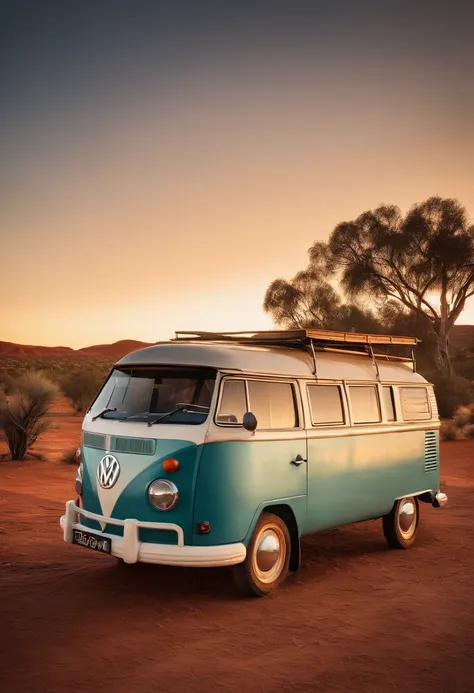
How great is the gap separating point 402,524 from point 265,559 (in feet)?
10.4

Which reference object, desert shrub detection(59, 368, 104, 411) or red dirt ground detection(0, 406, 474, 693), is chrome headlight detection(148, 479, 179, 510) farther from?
desert shrub detection(59, 368, 104, 411)

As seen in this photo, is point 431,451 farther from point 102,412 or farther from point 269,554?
point 102,412

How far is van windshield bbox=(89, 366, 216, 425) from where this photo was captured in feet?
22.9

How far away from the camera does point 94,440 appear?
7355mm

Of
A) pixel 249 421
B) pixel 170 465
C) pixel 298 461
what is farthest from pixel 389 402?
pixel 170 465

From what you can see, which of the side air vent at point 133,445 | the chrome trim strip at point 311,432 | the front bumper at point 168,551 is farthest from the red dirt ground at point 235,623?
the chrome trim strip at point 311,432

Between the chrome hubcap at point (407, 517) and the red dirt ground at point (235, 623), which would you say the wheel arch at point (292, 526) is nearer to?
the red dirt ground at point (235, 623)

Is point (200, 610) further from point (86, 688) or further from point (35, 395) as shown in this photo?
point (35, 395)

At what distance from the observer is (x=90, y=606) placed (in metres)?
6.82

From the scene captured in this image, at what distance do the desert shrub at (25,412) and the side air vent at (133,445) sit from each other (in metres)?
12.0

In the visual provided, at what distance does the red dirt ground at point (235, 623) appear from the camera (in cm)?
528

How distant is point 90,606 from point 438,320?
111 ft

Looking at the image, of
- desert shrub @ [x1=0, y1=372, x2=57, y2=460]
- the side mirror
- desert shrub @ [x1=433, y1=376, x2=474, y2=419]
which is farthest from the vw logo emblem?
desert shrub @ [x1=433, y1=376, x2=474, y2=419]

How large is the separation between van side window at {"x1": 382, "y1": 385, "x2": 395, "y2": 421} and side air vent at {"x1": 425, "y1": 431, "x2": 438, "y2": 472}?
1.04 m
